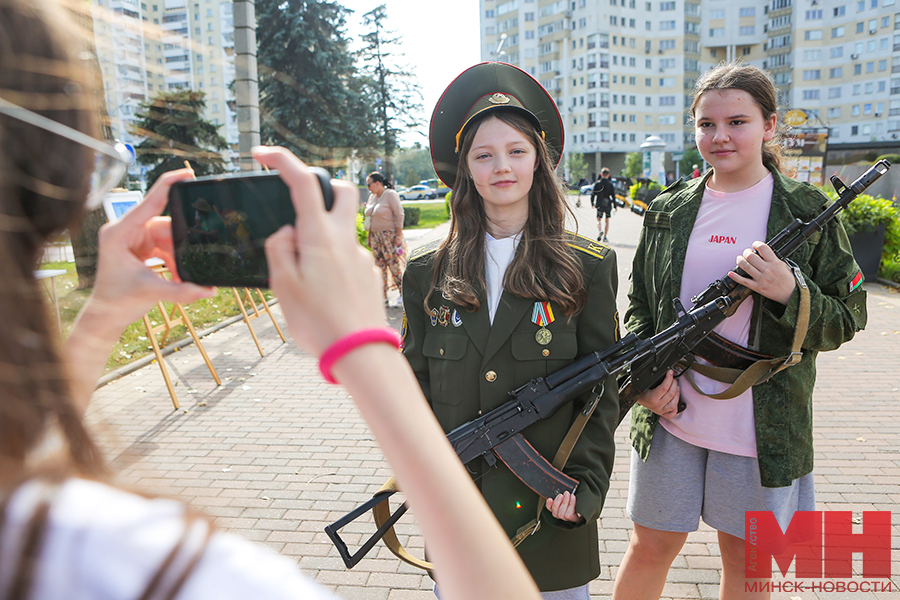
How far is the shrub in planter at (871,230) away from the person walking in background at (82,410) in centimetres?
1290

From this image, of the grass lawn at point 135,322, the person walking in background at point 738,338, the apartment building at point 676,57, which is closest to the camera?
the grass lawn at point 135,322

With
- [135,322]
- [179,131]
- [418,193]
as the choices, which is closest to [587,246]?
[179,131]

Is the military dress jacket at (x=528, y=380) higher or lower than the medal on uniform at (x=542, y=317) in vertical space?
lower

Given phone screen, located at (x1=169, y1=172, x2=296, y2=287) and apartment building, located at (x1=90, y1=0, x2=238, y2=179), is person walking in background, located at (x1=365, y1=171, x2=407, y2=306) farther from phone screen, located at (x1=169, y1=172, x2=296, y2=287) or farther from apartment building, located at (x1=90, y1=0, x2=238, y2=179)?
phone screen, located at (x1=169, y1=172, x2=296, y2=287)

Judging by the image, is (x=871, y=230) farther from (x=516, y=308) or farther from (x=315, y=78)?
(x=516, y=308)

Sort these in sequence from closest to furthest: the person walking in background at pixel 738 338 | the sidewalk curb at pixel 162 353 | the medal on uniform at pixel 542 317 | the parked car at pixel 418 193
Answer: the medal on uniform at pixel 542 317
the person walking in background at pixel 738 338
the sidewalk curb at pixel 162 353
the parked car at pixel 418 193

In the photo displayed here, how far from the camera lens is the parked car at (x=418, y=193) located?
5567 cm

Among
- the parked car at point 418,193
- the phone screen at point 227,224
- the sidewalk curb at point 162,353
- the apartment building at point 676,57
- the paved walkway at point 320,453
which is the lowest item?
the paved walkway at point 320,453

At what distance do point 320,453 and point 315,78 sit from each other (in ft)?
15.1

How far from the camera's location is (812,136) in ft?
51.8

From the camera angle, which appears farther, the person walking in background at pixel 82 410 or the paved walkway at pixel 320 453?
the paved walkway at pixel 320 453

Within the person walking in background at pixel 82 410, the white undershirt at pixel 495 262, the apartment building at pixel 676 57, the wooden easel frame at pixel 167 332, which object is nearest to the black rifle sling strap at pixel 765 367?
the white undershirt at pixel 495 262

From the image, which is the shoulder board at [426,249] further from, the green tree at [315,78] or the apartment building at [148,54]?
the apartment building at [148,54]

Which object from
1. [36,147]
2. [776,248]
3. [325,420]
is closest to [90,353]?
[36,147]
